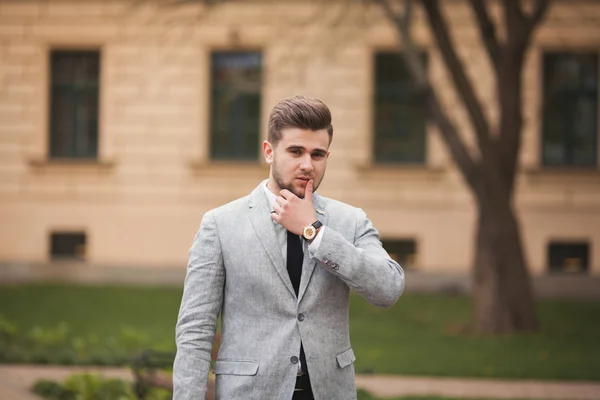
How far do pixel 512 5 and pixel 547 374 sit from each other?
5320 mm

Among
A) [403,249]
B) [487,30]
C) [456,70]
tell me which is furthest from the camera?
[403,249]

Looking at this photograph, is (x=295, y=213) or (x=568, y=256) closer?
(x=295, y=213)

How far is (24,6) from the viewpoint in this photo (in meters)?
22.3

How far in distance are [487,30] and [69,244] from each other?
10683 mm

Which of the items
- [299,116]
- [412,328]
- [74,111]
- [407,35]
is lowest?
[412,328]

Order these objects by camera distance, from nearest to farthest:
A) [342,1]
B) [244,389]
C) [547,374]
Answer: [244,389], [547,374], [342,1]

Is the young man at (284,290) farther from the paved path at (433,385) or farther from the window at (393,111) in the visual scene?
the window at (393,111)

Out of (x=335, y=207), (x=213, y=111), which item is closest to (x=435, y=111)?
(x=213, y=111)

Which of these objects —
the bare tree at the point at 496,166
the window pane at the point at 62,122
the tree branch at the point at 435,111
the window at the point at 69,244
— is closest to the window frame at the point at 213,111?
the window pane at the point at 62,122

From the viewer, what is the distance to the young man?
151 inches

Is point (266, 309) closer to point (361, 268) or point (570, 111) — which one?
point (361, 268)

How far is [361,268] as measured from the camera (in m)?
3.79

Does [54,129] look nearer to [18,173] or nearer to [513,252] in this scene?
[18,173]

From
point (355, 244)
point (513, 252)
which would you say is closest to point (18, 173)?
point (513, 252)
